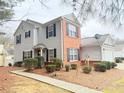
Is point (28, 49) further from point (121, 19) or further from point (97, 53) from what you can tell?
point (121, 19)

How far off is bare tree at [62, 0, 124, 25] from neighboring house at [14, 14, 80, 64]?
17388mm

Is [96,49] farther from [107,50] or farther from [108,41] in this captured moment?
[108,41]

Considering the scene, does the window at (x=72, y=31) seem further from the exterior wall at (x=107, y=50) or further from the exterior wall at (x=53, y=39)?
the exterior wall at (x=107, y=50)

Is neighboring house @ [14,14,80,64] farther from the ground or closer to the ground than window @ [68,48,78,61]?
farther from the ground

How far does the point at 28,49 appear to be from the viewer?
2880cm

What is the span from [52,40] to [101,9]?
20022 millimetres

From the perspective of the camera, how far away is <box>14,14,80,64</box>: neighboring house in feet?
78.5

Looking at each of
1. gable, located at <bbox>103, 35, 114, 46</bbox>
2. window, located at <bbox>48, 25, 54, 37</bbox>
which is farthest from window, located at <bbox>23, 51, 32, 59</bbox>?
gable, located at <bbox>103, 35, 114, 46</bbox>

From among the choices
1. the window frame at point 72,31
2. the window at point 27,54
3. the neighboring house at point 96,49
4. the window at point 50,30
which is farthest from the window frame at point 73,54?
the window at point 27,54

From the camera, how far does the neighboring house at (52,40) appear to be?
2394 cm

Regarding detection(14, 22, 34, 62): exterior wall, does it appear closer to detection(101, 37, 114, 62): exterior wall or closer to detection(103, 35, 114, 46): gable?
detection(101, 37, 114, 62): exterior wall

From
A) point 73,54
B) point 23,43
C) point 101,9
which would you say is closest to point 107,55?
point 73,54

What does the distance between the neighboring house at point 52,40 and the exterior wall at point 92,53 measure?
1.69m

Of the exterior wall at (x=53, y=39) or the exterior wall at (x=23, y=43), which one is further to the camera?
the exterior wall at (x=23, y=43)
